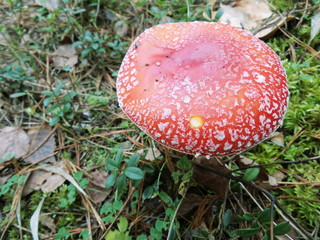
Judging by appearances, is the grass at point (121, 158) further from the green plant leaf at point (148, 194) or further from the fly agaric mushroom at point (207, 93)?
the fly agaric mushroom at point (207, 93)

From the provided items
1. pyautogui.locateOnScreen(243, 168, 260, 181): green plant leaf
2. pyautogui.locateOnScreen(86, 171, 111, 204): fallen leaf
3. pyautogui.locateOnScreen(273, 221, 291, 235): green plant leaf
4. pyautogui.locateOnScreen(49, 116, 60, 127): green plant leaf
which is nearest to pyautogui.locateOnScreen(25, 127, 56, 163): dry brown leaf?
pyautogui.locateOnScreen(49, 116, 60, 127): green plant leaf

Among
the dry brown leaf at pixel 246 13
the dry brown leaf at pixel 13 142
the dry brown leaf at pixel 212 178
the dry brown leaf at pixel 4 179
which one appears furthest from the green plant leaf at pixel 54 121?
the dry brown leaf at pixel 246 13

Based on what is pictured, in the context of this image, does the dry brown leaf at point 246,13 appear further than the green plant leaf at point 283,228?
Yes

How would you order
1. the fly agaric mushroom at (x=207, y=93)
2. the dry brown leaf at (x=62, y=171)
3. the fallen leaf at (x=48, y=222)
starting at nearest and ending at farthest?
1. the fly agaric mushroom at (x=207, y=93)
2. the fallen leaf at (x=48, y=222)
3. the dry brown leaf at (x=62, y=171)

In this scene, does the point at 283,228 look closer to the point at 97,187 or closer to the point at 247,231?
the point at 247,231

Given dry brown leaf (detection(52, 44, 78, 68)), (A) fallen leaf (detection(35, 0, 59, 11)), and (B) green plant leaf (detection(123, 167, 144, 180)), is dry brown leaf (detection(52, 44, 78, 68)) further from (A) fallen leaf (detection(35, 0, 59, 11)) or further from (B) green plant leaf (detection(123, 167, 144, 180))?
(B) green plant leaf (detection(123, 167, 144, 180))

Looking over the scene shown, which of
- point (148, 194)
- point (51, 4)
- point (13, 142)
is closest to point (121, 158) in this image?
point (148, 194)
